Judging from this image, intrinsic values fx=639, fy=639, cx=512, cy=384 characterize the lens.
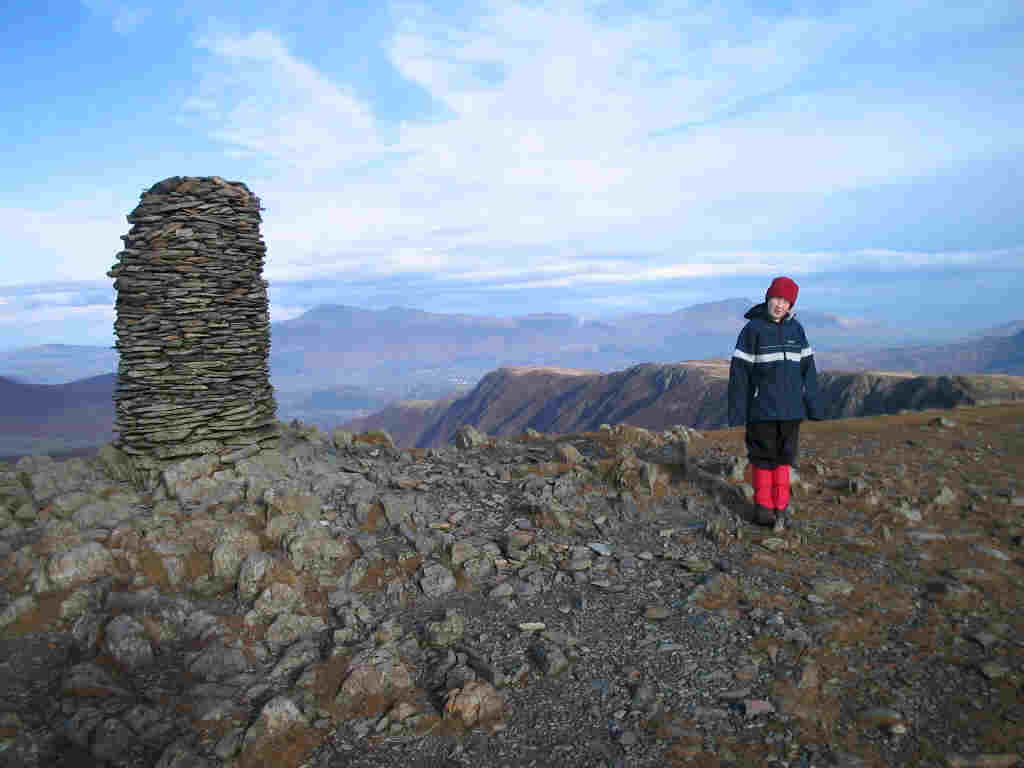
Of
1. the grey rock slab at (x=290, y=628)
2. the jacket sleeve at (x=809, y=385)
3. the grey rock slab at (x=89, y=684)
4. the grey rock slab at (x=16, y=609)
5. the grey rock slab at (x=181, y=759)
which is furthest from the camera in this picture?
the jacket sleeve at (x=809, y=385)

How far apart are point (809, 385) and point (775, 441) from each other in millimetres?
930

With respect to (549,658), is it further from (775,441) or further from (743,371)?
(743,371)

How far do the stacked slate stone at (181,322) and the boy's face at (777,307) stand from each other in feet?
27.3

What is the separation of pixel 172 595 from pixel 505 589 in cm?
388

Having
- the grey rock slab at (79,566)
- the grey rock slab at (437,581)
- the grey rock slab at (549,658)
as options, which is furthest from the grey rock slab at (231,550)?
the grey rock slab at (549,658)

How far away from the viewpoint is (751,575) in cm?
746

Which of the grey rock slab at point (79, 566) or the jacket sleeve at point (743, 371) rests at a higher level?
the jacket sleeve at point (743, 371)

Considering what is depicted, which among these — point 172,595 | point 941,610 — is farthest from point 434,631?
point 941,610

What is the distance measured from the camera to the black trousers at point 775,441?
8672mm

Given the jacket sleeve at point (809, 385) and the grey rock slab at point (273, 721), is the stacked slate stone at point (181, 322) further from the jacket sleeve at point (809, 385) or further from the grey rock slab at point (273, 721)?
the jacket sleeve at point (809, 385)

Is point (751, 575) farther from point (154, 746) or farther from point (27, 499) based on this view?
point (27, 499)

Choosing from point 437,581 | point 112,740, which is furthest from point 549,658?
point 112,740

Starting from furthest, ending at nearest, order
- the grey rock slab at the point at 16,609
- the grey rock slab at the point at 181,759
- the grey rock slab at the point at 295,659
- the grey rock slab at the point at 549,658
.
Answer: the grey rock slab at the point at 16,609
the grey rock slab at the point at 295,659
the grey rock slab at the point at 549,658
the grey rock slab at the point at 181,759

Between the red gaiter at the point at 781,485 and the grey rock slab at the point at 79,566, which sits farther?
the red gaiter at the point at 781,485
